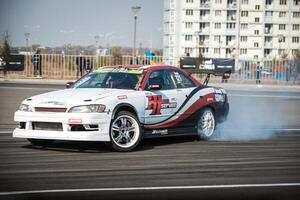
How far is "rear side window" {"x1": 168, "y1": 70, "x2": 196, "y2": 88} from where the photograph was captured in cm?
1088

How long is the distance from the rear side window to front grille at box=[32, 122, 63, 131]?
2.51 m

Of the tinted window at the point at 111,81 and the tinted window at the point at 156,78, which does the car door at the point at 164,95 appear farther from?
the tinted window at the point at 111,81

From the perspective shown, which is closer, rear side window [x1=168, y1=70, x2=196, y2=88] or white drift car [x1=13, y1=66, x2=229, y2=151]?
white drift car [x1=13, y1=66, x2=229, y2=151]

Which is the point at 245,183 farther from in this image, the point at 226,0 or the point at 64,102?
the point at 226,0

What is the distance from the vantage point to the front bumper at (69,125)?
29.9 feet

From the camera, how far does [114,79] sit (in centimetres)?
1040

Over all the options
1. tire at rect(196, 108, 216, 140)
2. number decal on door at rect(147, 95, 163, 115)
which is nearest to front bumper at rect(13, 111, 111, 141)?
number decal on door at rect(147, 95, 163, 115)

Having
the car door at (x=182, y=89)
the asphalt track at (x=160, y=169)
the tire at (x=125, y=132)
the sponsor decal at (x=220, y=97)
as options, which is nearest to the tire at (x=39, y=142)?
the asphalt track at (x=160, y=169)

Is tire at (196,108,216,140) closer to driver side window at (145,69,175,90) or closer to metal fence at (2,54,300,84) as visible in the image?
driver side window at (145,69,175,90)

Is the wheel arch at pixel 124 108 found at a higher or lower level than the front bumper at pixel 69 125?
higher

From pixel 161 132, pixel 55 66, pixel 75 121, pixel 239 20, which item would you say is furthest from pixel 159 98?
pixel 55 66

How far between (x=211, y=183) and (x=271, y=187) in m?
0.69

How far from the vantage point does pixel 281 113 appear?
60.5ft

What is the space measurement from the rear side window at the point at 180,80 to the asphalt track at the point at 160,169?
1.04 m
